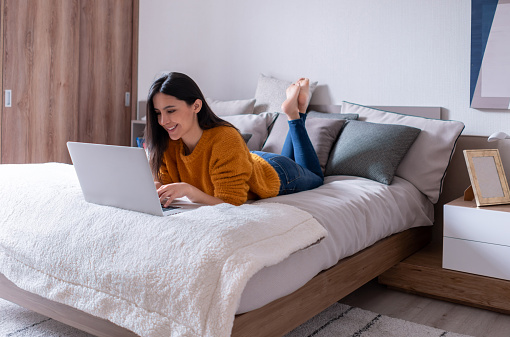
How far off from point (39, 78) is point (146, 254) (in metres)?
2.62

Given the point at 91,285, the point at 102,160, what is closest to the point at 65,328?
the point at 91,285

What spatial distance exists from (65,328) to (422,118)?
6.54 ft

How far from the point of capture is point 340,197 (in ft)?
6.98

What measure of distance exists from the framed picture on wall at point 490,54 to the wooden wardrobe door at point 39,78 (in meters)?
2.69

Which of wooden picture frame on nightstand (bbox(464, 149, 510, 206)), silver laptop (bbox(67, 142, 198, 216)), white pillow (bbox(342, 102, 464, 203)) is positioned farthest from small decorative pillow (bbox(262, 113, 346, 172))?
silver laptop (bbox(67, 142, 198, 216))

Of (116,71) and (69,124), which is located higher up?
(116,71)

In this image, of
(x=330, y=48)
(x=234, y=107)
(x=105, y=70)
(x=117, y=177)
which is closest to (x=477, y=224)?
(x=330, y=48)

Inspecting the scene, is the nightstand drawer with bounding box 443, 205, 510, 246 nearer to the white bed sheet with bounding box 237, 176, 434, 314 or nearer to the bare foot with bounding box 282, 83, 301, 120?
the white bed sheet with bounding box 237, 176, 434, 314

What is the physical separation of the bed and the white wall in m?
0.16

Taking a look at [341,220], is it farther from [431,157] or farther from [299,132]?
[431,157]

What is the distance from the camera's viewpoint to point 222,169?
1880mm

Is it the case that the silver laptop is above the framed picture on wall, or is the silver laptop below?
below

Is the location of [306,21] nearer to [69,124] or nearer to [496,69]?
[496,69]

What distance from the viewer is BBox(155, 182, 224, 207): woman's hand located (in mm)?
1756
